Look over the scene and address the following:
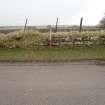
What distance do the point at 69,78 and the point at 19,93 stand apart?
3086 millimetres

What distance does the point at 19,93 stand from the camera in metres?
9.05

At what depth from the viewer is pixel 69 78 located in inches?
458

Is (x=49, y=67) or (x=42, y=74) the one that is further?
(x=49, y=67)

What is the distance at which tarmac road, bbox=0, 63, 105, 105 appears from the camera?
26.8 ft

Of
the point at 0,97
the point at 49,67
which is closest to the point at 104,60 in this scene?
the point at 49,67

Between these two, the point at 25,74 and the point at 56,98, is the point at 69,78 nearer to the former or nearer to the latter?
the point at 25,74

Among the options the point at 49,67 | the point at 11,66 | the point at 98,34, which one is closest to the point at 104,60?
the point at 49,67

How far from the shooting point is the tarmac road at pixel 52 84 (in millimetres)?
8172

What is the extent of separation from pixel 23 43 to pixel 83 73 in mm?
11685

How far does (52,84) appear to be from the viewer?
34.3 ft

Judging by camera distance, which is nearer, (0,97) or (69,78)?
(0,97)

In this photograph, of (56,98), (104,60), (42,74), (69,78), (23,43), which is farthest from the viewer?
(23,43)

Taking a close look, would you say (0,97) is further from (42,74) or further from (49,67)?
(49,67)

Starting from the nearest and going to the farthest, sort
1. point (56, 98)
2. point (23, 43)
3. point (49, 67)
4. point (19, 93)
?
point (56, 98) < point (19, 93) < point (49, 67) < point (23, 43)
